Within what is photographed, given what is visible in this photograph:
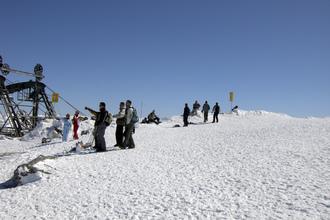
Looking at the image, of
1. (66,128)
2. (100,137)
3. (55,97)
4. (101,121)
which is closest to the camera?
(101,121)

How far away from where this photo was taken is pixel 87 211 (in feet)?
23.2

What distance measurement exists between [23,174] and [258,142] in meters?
9.68

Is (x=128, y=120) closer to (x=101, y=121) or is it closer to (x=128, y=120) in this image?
(x=128, y=120)

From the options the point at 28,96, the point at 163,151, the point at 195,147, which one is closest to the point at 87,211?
the point at 163,151

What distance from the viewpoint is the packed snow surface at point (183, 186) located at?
21.8 feet

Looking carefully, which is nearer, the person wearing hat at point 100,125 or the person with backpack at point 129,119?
the person wearing hat at point 100,125

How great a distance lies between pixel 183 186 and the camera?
324 inches

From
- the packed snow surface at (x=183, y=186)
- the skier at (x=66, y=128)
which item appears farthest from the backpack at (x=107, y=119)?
the skier at (x=66, y=128)

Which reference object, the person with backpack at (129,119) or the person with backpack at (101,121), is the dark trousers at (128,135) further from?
the person with backpack at (101,121)

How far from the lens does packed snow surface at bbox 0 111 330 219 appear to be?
6.63 m

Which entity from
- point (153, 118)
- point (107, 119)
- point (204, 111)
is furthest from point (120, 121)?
point (153, 118)

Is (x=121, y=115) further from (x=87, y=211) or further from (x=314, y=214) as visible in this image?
(x=314, y=214)

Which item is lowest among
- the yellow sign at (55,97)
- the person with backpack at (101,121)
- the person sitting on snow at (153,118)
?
the person with backpack at (101,121)

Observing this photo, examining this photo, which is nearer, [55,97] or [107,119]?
[107,119]
